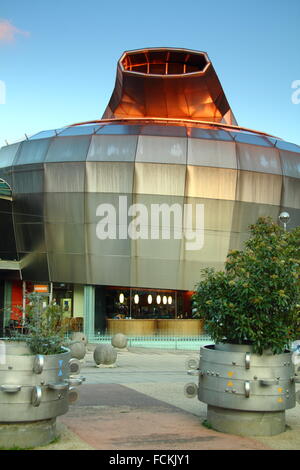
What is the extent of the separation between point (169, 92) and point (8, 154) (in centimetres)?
1352

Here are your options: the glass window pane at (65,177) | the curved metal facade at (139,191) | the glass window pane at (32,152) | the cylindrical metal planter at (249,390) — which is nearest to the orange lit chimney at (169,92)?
the curved metal facade at (139,191)

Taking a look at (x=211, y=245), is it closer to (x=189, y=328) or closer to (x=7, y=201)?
Answer: (x=189, y=328)

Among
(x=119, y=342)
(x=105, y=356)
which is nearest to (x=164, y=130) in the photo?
(x=119, y=342)

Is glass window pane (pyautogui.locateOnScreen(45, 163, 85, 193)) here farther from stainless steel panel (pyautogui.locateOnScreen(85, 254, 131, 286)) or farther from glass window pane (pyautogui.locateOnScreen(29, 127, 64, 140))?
stainless steel panel (pyautogui.locateOnScreen(85, 254, 131, 286))

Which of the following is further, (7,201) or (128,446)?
(7,201)

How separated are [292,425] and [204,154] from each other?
24687 millimetres

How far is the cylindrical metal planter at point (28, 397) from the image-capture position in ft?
28.3

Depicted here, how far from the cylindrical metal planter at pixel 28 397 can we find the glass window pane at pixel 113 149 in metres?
25.6

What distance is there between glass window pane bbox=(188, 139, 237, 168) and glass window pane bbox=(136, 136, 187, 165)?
A: 0.56 meters

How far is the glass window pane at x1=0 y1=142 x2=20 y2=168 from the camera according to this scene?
37.1 metres

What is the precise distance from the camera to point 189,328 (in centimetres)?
3650

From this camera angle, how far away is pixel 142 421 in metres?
11.3

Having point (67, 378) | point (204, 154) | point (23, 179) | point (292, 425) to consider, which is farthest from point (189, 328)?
point (67, 378)
